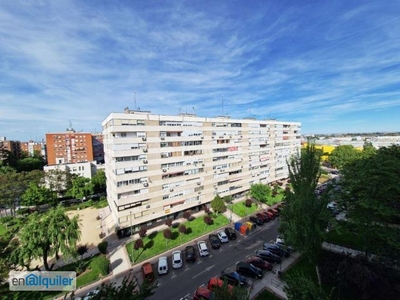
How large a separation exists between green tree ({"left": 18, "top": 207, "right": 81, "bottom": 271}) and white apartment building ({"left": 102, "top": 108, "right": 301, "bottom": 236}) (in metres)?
7.01

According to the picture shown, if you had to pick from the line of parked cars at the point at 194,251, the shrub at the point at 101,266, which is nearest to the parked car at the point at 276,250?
the line of parked cars at the point at 194,251

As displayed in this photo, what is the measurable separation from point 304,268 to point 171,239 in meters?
16.9

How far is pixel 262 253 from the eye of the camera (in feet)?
73.1

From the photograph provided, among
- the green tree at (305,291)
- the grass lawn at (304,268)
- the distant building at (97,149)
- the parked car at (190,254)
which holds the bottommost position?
the grass lawn at (304,268)

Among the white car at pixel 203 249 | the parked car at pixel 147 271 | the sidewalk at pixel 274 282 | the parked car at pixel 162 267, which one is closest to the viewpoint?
the sidewalk at pixel 274 282

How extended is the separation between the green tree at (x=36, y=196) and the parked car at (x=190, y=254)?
35.9 meters

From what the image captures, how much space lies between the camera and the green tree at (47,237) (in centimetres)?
1897

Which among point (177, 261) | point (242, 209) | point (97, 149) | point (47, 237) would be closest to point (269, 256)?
point (177, 261)

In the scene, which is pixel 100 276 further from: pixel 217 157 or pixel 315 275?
pixel 217 157

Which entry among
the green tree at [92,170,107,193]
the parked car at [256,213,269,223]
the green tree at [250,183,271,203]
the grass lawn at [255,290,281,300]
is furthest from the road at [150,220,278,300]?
the green tree at [92,170,107,193]

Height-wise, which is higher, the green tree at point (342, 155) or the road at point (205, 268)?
the green tree at point (342, 155)

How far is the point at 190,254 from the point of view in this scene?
23.0m

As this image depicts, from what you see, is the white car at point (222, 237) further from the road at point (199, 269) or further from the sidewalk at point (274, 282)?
the sidewalk at point (274, 282)

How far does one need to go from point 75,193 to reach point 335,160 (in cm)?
8177
